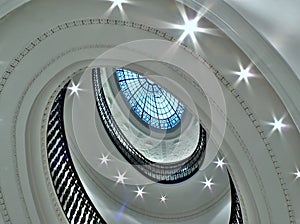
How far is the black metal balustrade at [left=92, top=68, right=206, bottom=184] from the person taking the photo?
454 inches

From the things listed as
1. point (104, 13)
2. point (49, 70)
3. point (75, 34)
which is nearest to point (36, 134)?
point (49, 70)

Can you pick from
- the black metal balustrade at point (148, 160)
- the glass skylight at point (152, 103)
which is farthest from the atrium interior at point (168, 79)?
the glass skylight at point (152, 103)

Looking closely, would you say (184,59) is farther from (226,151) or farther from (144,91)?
(144,91)

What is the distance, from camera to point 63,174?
8539 millimetres

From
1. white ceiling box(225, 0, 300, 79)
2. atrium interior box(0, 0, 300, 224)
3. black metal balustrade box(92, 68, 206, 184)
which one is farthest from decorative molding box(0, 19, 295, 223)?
black metal balustrade box(92, 68, 206, 184)

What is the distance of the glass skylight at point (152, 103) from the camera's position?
46.1 feet

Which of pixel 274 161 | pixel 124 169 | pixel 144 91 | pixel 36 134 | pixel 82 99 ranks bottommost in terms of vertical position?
pixel 274 161

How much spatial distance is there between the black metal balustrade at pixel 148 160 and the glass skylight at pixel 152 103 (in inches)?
73.7

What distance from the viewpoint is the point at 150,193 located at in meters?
12.4

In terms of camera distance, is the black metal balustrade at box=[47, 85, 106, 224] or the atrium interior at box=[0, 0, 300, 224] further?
the black metal balustrade at box=[47, 85, 106, 224]

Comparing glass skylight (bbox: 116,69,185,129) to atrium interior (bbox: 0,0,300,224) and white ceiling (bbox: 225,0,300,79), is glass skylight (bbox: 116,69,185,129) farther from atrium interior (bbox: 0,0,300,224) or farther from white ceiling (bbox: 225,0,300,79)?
white ceiling (bbox: 225,0,300,79)

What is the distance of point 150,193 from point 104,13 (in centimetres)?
837

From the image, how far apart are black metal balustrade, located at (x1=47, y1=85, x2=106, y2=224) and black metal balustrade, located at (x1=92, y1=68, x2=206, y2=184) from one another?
2.40 m

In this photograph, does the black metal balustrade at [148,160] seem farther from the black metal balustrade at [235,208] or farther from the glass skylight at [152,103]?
the black metal balustrade at [235,208]
